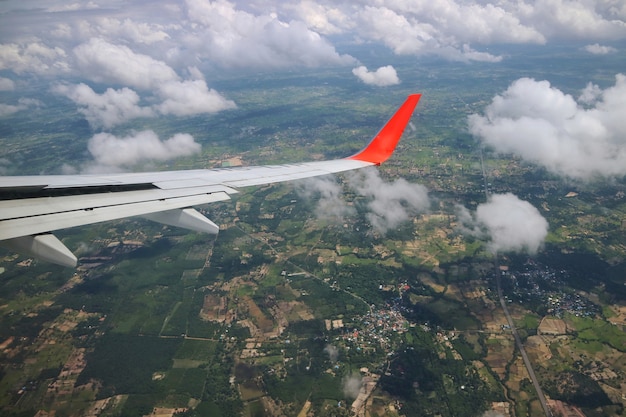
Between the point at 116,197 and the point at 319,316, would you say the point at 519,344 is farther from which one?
the point at 116,197

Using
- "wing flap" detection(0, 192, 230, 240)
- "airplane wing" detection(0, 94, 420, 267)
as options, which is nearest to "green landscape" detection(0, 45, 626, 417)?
"airplane wing" detection(0, 94, 420, 267)

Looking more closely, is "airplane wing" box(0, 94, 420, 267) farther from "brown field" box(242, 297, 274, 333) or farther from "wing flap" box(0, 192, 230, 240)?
"brown field" box(242, 297, 274, 333)

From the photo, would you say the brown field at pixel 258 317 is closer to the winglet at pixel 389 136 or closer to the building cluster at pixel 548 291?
Answer: the winglet at pixel 389 136

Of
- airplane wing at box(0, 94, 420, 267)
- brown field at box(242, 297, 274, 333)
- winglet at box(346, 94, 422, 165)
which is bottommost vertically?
brown field at box(242, 297, 274, 333)

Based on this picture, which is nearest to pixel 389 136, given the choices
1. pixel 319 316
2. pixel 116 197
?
pixel 116 197

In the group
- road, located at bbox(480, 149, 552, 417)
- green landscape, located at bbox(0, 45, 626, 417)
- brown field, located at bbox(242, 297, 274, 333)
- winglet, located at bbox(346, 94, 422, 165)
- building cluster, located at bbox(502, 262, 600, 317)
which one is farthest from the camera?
building cluster, located at bbox(502, 262, 600, 317)

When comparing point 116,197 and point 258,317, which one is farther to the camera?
point 258,317

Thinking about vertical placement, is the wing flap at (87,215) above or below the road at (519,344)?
above

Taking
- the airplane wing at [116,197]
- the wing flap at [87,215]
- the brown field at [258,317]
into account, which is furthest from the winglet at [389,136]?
the brown field at [258,317]
